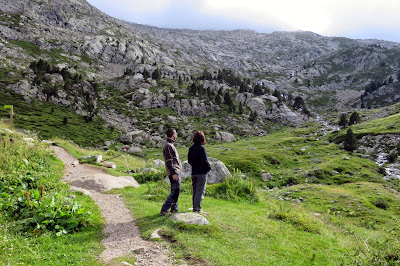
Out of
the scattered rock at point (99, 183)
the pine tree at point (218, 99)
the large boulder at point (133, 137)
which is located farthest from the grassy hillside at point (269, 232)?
the pine tree at point (218, 99)

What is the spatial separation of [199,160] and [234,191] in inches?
373

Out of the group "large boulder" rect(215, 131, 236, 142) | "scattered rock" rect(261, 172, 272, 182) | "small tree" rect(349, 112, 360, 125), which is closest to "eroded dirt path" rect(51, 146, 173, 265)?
"scattered rock" rect(261, 172, 272, 182)

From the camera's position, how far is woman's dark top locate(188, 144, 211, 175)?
1222 cm

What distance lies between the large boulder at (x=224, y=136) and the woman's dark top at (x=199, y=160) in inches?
3461

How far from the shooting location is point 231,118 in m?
126

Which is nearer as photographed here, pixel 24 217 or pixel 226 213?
pixel 24 217

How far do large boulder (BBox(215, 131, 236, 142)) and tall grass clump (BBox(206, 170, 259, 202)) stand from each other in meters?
79.0

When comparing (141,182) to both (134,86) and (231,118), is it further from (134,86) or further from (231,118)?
(134,86)

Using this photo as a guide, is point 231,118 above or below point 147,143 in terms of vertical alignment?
above

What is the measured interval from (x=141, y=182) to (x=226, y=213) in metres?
13.7

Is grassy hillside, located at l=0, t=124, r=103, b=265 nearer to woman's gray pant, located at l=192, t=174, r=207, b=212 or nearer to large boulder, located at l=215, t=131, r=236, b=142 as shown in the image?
woman's gray pant, located at l=192, t=174, r=207, b=212

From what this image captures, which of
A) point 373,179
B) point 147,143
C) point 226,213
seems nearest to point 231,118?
point 147,143

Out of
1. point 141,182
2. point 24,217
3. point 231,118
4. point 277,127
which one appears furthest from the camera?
point 277,127

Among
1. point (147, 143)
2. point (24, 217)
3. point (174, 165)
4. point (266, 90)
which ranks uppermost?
point (266, 90)
